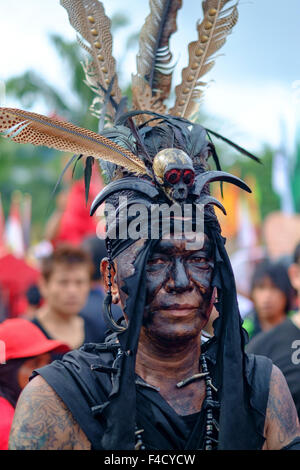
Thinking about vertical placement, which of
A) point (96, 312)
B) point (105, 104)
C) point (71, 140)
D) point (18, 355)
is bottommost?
point (18, 355)

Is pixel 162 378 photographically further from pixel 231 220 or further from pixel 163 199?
pixel 231 220

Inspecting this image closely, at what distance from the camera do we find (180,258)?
7.90 feet

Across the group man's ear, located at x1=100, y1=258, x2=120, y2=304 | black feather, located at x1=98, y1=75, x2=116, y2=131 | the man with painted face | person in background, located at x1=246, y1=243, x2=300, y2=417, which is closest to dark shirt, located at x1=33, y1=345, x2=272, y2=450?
the man with painted face

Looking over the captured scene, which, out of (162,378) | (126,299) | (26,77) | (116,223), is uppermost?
(26,77)

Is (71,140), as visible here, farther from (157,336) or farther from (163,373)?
(163,373)

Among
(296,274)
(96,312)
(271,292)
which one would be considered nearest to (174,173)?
(296,274)

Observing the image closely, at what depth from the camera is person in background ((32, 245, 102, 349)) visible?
5543 mm

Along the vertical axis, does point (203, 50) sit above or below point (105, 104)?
above

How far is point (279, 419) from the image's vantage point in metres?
2.46

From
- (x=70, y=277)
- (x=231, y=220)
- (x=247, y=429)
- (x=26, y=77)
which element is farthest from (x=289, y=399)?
(x=26, y=77)

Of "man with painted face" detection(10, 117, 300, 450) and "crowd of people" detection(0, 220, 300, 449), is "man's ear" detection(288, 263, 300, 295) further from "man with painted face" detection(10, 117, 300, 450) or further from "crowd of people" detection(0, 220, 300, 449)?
"man with painted face" detection(10, 117, 300, 450)

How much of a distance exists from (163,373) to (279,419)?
0.51 m

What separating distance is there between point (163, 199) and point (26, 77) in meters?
21.7

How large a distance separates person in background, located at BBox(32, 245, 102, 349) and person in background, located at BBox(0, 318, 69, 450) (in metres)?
1.31
